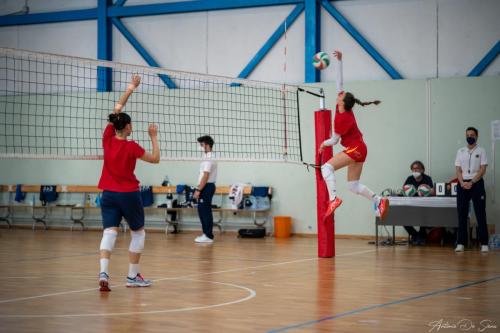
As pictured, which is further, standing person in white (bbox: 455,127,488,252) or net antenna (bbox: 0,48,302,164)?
net antenna (bbox: 0,48,302,164)

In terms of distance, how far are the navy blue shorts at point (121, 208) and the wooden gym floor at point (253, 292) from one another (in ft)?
2.40

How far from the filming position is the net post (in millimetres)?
12508

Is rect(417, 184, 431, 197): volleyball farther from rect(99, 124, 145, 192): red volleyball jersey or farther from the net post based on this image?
rect(99, 124, 145, 192): red volleyball jersey

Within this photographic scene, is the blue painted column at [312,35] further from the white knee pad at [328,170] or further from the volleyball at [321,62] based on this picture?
the white knee pad at [328,170]

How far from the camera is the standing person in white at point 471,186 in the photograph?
46.3ft

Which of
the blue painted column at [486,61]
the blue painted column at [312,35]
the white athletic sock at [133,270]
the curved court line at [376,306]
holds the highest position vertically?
the blue painted column at [312,35]

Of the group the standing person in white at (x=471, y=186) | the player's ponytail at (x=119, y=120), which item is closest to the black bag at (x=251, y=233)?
the standing person in white at (x=471, y=186)

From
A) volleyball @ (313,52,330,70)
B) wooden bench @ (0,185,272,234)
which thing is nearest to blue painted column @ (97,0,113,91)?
wooden bench @ (0,185,272,234)

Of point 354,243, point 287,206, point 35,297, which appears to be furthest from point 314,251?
point 35,297

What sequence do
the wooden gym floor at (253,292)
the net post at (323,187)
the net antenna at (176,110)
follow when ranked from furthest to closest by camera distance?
the net antenna at (176,110) < the net post at (323,187) < the wooden gym floor at (253,292)

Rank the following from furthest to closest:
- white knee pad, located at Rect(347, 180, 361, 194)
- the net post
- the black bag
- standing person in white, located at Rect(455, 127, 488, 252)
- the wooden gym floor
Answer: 1. the black bag
2. standing person in white, located at Rect(455, 127, 488, 252)
3. the net post
4. white knee pad, located at Rect(347, 180, 361, 194)
5. the wooden gym floor

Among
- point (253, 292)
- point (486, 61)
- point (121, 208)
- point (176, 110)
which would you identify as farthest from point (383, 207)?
point (176, 110)

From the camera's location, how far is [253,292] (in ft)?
26.8

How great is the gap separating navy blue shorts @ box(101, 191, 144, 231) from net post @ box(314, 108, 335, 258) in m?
4.81
